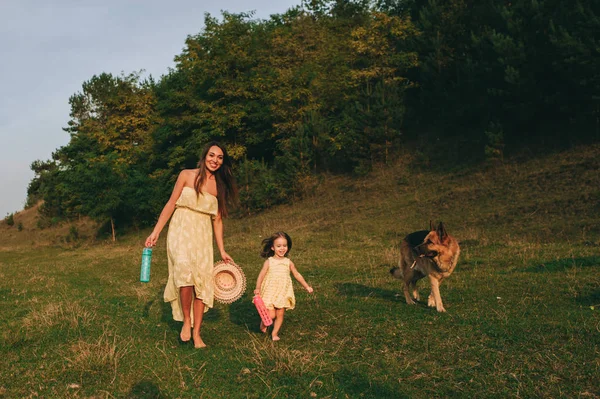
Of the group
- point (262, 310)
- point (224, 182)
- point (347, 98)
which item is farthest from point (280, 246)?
point (347, 98)

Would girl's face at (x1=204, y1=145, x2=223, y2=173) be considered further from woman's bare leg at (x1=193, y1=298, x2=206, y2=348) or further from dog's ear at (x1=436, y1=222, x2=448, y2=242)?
dog's ear at (x1=436, y1=222, x2=448, y2=242)

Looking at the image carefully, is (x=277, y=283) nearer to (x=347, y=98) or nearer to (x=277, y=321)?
(x=277, y=321)

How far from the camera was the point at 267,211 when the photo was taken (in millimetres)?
37938

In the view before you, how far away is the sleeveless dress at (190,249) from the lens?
20.3 feet

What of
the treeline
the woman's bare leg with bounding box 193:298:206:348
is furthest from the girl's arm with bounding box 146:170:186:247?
the treeline

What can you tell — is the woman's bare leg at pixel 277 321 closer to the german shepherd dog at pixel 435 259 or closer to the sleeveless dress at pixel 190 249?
the sleeveless dress at pixel 190 249

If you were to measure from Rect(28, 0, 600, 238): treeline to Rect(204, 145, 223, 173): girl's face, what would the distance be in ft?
87.0

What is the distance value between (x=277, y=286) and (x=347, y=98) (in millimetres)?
37244

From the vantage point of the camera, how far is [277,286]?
6.65 metres

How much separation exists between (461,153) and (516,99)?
5.83m

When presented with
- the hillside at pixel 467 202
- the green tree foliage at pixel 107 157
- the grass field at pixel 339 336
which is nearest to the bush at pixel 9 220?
the green tree foliage at pixel 107 157

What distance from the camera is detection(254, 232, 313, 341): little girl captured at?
6.61 meters

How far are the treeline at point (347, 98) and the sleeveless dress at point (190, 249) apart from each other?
2702 centimetres

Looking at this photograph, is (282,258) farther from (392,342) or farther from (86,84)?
(86,84)
